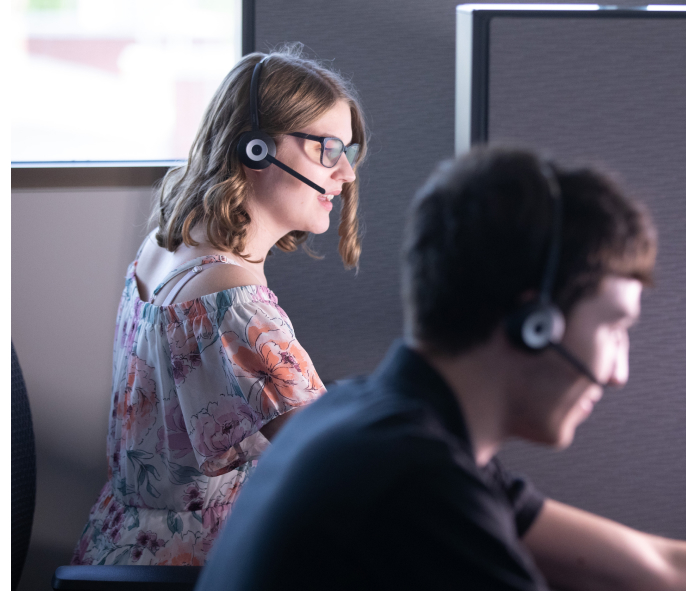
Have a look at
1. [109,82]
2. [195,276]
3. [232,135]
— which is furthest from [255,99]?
[109,82]

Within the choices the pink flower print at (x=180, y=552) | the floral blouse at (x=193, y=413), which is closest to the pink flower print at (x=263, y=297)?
the floral blouse at (x=193, y=413)

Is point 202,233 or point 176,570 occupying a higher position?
point 202,233

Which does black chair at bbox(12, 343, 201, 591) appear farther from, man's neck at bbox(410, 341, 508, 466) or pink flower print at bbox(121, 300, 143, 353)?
man's neck at bbox(410, 341, 508, 466)

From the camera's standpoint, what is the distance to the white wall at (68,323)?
4.53 feet

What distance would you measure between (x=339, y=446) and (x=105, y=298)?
1.11 metres

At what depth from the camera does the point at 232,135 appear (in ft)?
3.47

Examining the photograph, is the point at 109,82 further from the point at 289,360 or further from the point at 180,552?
the point at 180,552

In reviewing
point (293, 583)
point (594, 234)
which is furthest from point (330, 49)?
point (293, 583)

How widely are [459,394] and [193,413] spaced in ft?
1.75

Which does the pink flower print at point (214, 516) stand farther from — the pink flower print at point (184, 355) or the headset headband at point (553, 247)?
the headset headband at point (553, 247)

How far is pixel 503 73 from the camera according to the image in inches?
39.1

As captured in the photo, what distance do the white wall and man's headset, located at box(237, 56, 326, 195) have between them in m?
0.44

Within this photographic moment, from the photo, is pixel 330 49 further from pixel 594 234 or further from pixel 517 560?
pixel 517 560

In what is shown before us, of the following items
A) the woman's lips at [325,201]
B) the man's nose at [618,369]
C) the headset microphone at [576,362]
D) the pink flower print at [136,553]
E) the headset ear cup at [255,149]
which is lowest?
the pink flower print at [136,553]
